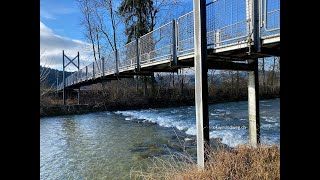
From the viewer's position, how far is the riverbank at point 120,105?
786 inches

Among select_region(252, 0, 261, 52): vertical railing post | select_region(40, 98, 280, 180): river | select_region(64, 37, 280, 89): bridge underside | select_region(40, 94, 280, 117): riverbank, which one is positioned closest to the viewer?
select_region(252, 0, 261, 52): vertical railing post

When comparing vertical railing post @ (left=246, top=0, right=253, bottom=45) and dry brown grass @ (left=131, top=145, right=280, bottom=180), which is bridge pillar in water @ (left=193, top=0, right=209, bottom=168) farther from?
vertical railing post @ (left=246, top=0, right=253, bottom=45)

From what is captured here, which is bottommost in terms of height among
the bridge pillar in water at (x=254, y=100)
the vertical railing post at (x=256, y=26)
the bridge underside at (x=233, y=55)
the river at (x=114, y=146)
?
the river at (x=114, y=146)

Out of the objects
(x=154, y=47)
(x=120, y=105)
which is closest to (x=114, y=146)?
(x=154, y=47)

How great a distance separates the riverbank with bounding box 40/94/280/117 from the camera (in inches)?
786

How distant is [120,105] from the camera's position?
71.8 feet

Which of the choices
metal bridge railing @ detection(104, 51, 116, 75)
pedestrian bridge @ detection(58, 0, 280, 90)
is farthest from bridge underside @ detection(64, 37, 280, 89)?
metal bridge railing @ detection(104, 51, 116, 75)

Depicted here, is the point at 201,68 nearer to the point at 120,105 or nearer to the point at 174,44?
the point at 174,44

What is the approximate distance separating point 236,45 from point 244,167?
228 cm

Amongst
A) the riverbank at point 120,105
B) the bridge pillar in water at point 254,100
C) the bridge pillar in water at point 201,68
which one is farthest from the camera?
the riverbank at point 120,105

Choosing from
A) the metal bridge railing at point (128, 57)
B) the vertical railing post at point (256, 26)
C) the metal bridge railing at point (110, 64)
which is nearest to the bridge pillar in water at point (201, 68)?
the vertical railing post at point (256, 26)

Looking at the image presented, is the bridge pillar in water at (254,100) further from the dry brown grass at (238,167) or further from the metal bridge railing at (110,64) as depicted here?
the metal bridge railing at (110,64)
